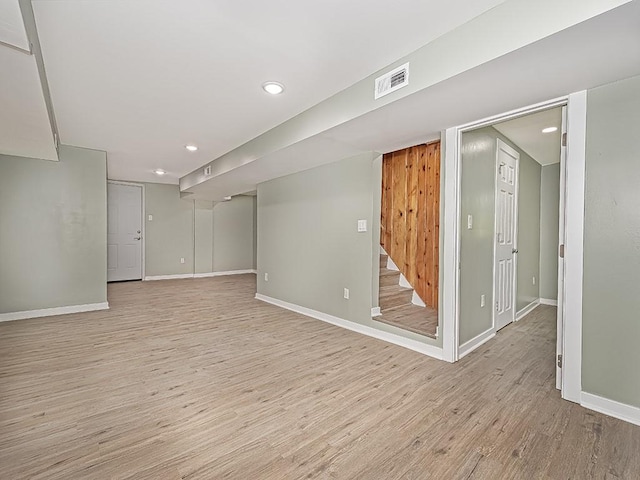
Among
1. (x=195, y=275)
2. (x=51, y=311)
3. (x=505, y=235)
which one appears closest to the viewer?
(x=505, y=235)

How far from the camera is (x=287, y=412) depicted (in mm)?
1998

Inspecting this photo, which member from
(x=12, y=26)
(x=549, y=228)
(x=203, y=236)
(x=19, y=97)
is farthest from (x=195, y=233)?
(x=549, y=228)

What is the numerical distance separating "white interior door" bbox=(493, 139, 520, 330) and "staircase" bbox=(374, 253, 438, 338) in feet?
2.58

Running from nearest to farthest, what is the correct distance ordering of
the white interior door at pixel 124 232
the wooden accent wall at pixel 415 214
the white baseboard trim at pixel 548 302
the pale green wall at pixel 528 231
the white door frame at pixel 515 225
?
the white door frame at pixel 515 225
the wooden accent wall at pixel 415 214
the pale green wall at pixel 528 231
the white baseboard trim at pixel 548 302
the white interior door at pixel 124 232

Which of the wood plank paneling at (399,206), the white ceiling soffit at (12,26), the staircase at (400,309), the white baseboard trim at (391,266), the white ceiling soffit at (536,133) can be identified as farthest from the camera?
the white baseboard trim at (391,266)

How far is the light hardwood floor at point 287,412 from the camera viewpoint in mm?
1543

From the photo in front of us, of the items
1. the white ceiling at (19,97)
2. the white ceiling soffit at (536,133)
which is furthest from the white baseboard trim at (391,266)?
the white ceiling at (19,97)

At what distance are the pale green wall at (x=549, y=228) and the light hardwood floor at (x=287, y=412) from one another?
2129 mm

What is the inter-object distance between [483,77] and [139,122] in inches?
132

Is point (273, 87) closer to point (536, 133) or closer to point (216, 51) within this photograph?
point (216, 51)

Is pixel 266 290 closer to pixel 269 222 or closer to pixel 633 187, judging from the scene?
pixel 269 222

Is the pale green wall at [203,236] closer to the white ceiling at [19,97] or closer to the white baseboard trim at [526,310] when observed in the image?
the white ceiling at [19,97]

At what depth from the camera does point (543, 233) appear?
5.09 m

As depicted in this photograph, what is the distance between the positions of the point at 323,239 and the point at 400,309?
136 cm
